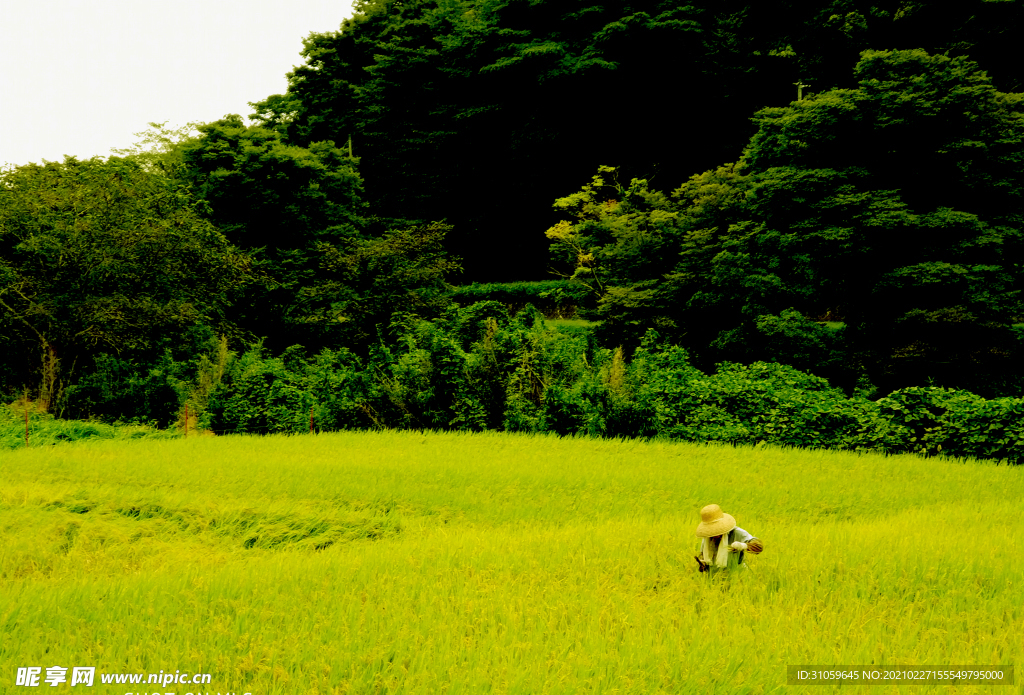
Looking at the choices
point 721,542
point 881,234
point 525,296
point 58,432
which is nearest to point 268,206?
point 525,296

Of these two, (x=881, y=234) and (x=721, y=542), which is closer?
(x=721, y=542)

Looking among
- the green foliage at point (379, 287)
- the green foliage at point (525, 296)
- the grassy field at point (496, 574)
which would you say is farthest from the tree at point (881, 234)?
the green foliage at point (525, 296)

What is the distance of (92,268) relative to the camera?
1961 cm

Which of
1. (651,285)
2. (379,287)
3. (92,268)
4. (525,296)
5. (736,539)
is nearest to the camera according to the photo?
(736,539)

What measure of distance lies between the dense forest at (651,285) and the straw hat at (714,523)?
8.96 m

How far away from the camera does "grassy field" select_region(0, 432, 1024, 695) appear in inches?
172

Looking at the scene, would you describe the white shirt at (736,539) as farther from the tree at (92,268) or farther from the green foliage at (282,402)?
the tree at (92,268)

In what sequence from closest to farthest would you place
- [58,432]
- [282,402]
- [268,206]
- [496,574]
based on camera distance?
[496,574], [58,432], [282,402], [268,206]

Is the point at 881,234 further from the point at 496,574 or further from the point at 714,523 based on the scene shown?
the point at 496,574

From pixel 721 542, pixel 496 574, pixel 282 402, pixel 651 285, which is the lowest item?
pixel 282 402

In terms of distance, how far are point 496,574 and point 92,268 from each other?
1731cm

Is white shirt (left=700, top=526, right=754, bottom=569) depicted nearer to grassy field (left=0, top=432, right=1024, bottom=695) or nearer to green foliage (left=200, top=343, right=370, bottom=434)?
grassy field (left=0, top=432, right=1024, bottom=695)

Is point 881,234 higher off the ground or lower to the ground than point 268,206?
lower

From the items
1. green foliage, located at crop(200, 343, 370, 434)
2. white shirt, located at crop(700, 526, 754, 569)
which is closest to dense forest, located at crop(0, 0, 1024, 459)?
green foliage, located at crop(200, 343, 370, 434)
